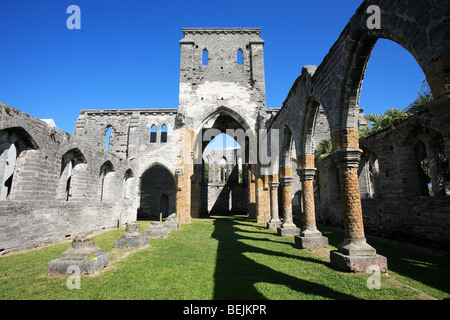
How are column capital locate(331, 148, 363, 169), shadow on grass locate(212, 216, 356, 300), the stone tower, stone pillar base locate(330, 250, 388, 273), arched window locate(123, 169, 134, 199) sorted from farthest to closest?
the stone tower < arched window locate(123, 169, 134, 199) < column capital locate(331, 148, 363, 169) < stone pillar base locate(330, 250, 388, 273) < shadow on grass locate(212, 216, 356, 300)

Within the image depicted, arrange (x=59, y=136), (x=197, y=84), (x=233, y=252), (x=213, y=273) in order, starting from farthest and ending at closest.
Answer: (x=197, y=84) < (x=59, y=136) < (x=233, y=252) < (x=213, y=273)

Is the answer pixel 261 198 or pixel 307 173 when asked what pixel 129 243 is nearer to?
pixel 307 173

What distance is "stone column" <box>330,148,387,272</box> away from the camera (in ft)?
16.2

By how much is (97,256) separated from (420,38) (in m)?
7.02

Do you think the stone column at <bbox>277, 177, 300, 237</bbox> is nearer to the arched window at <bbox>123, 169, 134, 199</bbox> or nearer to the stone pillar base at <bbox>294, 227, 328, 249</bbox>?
the stone pillar base at <bbox>294, 227, 328, 249</bbox>

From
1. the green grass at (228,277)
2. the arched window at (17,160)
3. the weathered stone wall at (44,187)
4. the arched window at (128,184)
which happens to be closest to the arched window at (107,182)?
the weathered stone wall at (44,187)

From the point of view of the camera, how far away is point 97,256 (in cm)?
532

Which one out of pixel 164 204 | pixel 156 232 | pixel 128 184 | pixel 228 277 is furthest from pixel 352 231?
pixel 164 204

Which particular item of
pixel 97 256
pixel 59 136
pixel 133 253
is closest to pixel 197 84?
A: pixel 59 136

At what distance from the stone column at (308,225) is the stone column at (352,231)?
2087 millimetres

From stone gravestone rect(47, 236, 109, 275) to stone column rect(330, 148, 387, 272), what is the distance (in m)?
5.29

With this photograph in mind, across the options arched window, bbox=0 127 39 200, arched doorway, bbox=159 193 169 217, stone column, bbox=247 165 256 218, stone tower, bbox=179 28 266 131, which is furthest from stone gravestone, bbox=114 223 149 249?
arched doorway, bbox=159 193 169 217

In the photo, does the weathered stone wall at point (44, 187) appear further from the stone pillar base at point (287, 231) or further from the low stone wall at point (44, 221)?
the stone pillar base at point (287, 231)
